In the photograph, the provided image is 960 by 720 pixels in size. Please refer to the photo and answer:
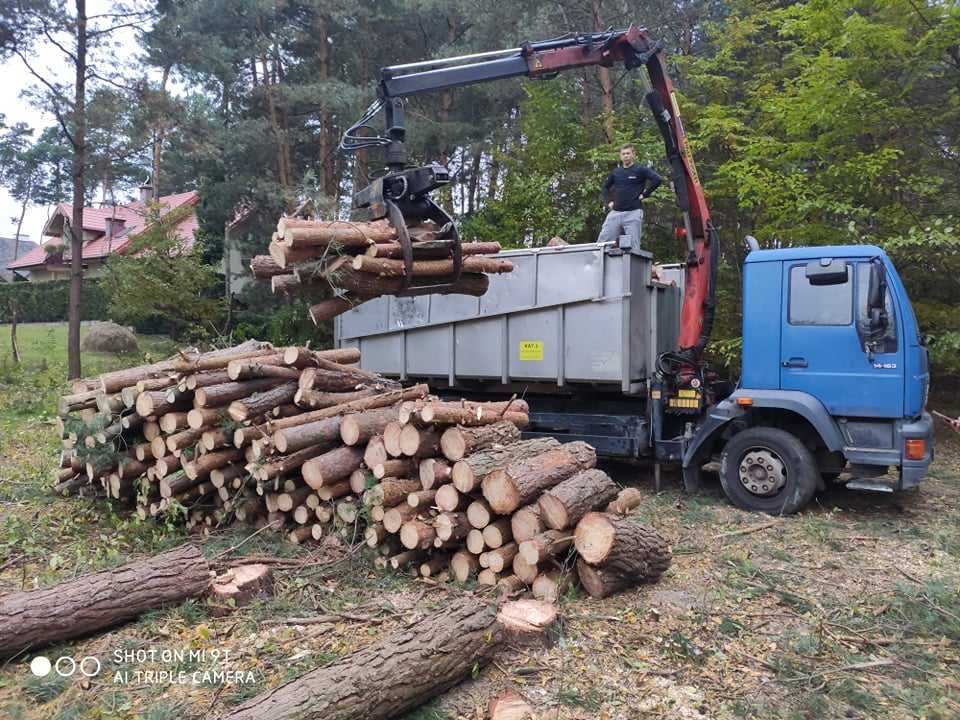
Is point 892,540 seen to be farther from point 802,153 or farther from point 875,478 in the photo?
point 802,153

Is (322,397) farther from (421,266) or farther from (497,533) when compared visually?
(497,533)

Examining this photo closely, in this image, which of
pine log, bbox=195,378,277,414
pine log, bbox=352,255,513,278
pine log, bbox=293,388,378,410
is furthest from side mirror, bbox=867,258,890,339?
pine log, bbox=195,378,277,414

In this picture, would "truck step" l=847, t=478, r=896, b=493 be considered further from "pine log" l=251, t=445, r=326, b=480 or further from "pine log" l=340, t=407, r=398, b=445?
"pine log" l=251, t=445, r=326, b=480

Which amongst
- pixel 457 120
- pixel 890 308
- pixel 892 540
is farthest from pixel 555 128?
pixel 892 540

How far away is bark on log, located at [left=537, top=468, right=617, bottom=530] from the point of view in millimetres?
4543

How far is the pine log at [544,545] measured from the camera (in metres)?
4.44

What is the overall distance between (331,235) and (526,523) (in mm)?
2312

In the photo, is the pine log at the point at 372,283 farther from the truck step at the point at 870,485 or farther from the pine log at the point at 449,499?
the truck step at the point at 870,485

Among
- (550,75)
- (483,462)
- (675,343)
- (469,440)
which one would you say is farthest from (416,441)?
(675,343)

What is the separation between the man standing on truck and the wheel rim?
2.83m

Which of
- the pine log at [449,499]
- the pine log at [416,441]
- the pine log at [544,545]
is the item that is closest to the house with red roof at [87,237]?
the pine log at [416,441]

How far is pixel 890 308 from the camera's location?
6320 mm

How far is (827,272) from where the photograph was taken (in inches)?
256

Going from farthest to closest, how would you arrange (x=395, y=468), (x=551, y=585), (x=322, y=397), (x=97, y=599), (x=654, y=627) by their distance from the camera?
(x=322, y=397) < (x=395, y=468) < (x=551, y=585) < (x=654, y=627) < (x=97, y=599)
